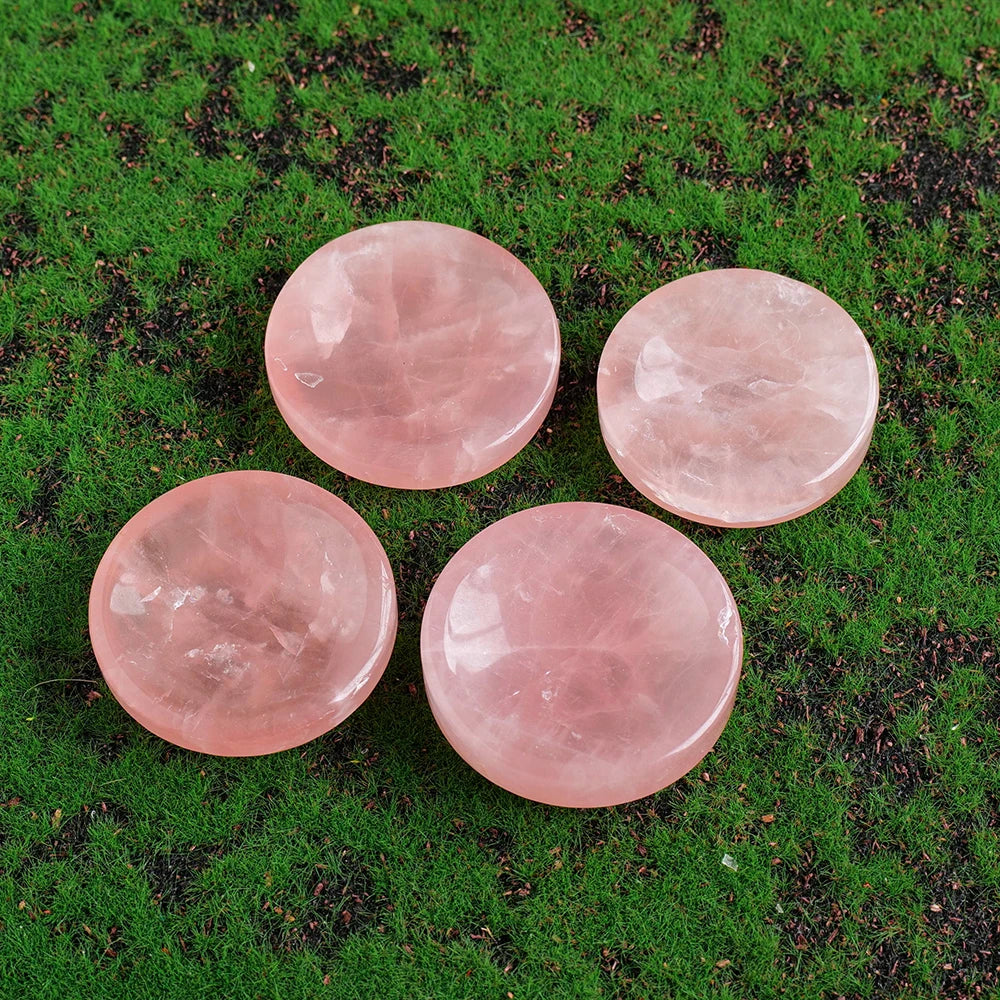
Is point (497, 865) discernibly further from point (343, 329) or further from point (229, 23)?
point (229, 23)

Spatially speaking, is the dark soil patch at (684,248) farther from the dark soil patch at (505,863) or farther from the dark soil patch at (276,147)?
the dark soil patch at (505,863)

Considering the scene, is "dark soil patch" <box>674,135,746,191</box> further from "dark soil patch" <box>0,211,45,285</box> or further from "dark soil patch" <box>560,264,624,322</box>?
"dark soil patch" <box>0,211,45,285</box>

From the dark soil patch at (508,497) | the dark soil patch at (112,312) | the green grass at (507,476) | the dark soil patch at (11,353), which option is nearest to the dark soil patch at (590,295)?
the green grass at (507,476)

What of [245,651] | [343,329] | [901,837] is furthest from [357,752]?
[901,837]

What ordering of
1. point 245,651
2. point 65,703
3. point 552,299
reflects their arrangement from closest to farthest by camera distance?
point 245,651, point 65,703, point 552,299

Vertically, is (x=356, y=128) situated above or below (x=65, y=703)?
above

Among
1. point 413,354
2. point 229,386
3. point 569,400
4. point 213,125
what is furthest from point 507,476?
point 213,125

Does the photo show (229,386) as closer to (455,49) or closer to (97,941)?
(455,49)

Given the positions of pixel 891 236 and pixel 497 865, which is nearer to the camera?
pixel 497 865
